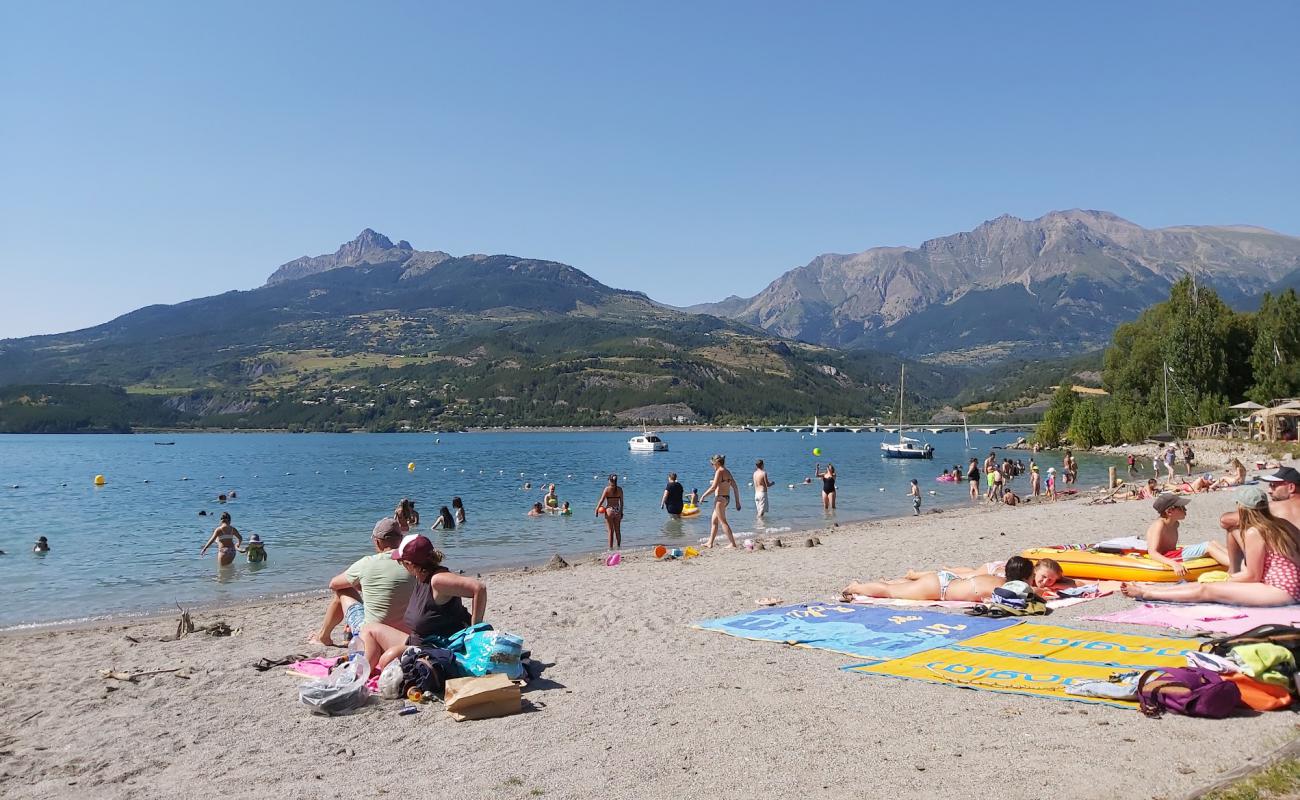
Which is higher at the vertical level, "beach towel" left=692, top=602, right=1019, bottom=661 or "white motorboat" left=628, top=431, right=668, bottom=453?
"beach towel" left=692, top=602, right=1019, bottom=661

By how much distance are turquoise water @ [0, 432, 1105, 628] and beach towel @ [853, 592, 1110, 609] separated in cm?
1129

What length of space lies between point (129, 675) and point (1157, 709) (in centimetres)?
946

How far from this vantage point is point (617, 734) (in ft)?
20.5

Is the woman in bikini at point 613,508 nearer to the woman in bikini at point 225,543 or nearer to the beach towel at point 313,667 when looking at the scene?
the woman in bikini at point 225,543

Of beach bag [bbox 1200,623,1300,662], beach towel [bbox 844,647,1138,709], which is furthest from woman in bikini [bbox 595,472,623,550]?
beach bag [bbox 1200,623,1300,662]

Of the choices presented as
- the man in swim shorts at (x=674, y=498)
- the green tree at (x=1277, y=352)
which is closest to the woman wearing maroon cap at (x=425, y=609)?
the man in swim shorts at (x=674, y=498)

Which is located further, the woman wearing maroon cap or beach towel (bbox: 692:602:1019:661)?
beach towel (bbox: 692:602:1019:661)

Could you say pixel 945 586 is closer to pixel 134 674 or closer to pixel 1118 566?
pixel 1118 566

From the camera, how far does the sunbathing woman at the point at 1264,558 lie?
8.73 metres

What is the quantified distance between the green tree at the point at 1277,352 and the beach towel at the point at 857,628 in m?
71.7

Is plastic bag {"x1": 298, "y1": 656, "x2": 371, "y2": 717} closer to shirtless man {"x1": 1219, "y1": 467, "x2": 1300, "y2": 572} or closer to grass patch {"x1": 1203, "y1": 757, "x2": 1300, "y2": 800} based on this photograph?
grass patch {"x1": 1203, "y1": 757, "x2": 1300, "y2": 800}

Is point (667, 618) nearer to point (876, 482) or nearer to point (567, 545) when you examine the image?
point (567, 545)

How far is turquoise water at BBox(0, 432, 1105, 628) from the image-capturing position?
18.9 m

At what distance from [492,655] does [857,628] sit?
4129 mm
